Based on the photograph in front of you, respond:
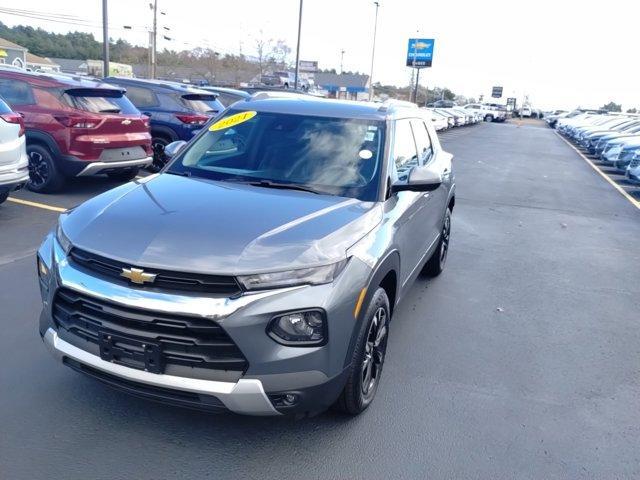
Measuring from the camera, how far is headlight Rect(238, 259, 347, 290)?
108 inches

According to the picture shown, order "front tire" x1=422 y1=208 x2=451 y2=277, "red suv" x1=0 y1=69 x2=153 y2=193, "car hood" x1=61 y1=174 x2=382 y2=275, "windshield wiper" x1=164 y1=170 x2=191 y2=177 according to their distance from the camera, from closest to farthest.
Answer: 1. "car hood" x1=61 y1=174 x2=382 y2=275
2. "windshield wiper" x1=164 y1=170 x2=191 y2=177
3. "front tire" x1=422 y1=208 x2=451 y2=277
4. "red suv" x1=0 y1=69 x2=153 y2=193

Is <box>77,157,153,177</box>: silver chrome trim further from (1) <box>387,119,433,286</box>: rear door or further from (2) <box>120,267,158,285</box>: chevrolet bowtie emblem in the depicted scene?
(2) <box>120,267,158,285</box>: chevrolet bowtie emblem

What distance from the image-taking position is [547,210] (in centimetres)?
1140

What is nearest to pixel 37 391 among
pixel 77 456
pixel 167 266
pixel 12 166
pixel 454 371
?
pixel 77 456

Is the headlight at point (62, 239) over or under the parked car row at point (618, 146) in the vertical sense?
over

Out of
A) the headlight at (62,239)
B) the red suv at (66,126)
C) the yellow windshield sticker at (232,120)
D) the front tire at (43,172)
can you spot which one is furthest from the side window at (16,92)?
the headlight at (62,239)

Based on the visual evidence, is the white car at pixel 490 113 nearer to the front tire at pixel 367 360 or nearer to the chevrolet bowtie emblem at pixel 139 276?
the front tire at pixel 367 360

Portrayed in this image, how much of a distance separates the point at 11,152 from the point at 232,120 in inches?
150

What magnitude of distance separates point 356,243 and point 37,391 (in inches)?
82.9

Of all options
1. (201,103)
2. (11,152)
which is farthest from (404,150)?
(201,103)

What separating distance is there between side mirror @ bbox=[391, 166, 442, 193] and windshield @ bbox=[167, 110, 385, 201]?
0.58 ft

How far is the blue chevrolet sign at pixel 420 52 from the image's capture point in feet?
194

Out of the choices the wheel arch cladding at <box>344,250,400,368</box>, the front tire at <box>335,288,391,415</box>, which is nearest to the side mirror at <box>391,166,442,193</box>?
the wheel arch cladding at <box>344,250,400,368</box>

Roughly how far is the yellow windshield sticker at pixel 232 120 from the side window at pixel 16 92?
5.50 meters
